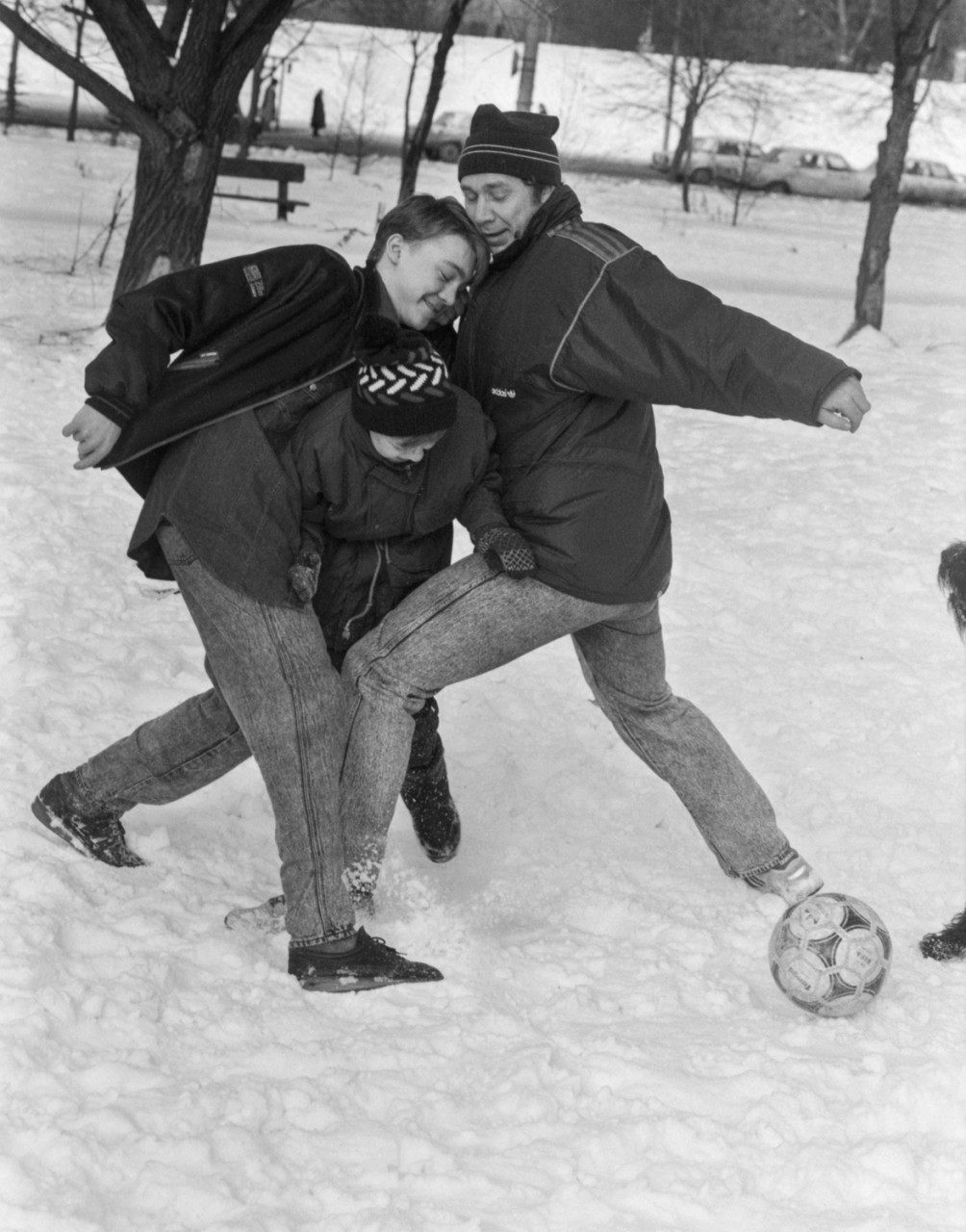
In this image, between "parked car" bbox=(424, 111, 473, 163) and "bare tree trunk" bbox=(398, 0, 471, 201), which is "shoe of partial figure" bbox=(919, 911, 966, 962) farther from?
"parked car" bbox=(424, 111, 473, 163)

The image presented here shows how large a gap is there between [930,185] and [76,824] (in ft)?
101

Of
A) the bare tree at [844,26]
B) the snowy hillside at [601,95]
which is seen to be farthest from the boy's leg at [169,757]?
the bare tree at [844,26]

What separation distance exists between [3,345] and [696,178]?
23.3 m

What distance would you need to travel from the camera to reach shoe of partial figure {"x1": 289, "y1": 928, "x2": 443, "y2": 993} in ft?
11.0

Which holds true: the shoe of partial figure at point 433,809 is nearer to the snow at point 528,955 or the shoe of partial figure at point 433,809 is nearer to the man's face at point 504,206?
the snow at point 528,955

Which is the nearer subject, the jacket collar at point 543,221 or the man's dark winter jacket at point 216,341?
the man's dark winter jacket at point 216,341

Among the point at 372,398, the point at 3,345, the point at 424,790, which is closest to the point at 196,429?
the point at 372,398

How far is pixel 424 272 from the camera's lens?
3.31 metres

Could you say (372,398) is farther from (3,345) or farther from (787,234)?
(787,234)

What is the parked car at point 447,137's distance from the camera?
2778 centimetres

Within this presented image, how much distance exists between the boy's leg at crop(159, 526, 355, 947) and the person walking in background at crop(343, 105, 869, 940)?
4.8 inches

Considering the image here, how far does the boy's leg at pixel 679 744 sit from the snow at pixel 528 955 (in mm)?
220

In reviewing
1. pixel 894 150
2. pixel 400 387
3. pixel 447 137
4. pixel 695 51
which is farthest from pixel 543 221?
pixel 447 137

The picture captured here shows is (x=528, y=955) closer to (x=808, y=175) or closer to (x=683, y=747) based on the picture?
(x=683, y=747)
